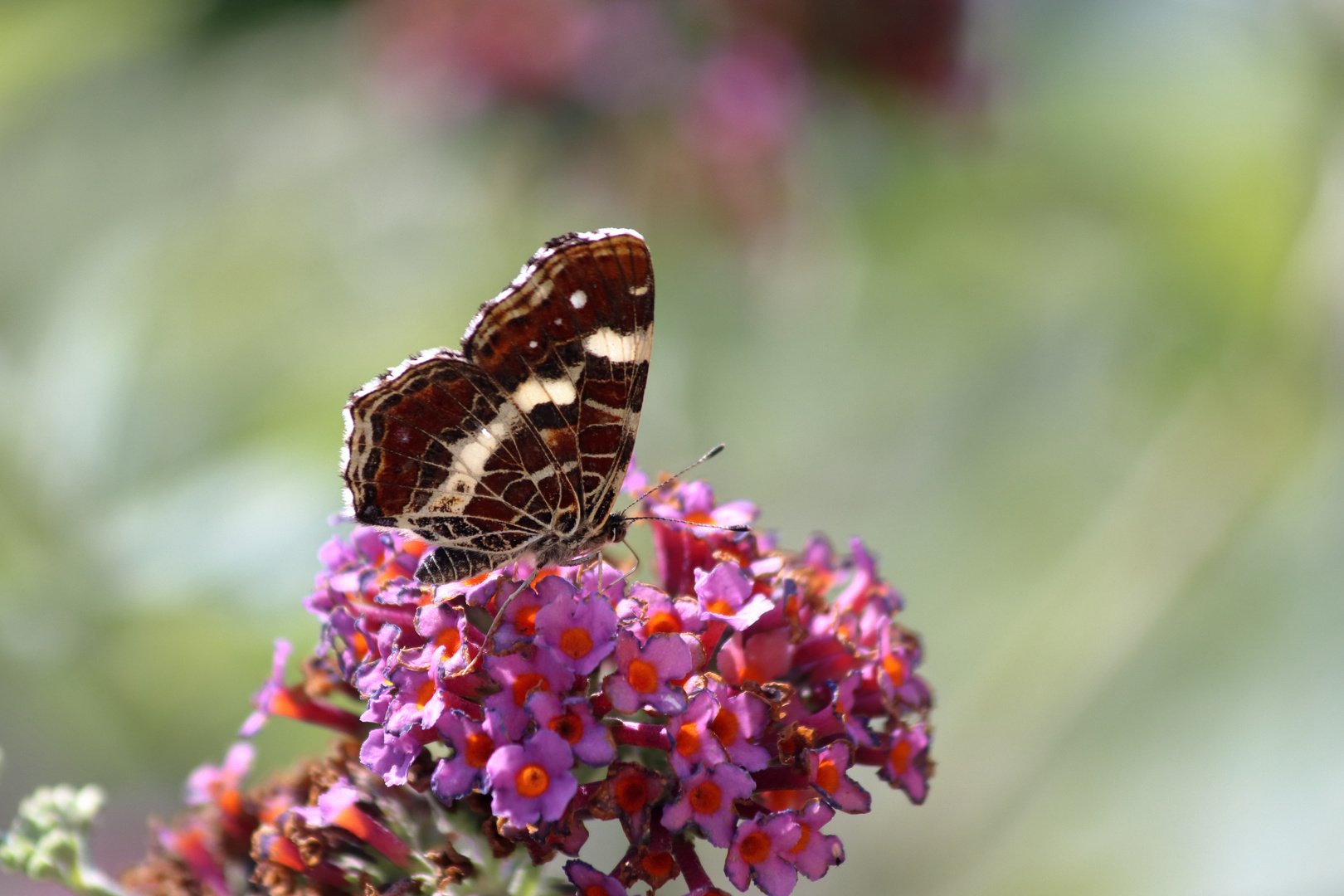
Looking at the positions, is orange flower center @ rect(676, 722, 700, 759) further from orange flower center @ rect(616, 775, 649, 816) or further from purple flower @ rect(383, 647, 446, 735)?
purple flower @ rect(383, 647, 446, 735)

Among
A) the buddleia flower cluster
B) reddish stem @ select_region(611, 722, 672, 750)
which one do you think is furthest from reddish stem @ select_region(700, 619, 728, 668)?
reddish stem @ select_region(611, 722, 672, 750)

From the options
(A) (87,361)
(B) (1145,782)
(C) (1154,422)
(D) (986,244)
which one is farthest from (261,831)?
(D) (986,244)

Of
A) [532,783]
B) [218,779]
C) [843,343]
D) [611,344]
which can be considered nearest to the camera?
[532,783]

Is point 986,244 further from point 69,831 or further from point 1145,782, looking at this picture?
point 69,831

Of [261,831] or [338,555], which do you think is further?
[338,555]

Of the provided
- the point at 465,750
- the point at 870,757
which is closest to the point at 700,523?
the point at 870,757

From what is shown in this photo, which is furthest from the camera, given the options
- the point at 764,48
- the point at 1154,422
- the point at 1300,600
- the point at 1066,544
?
the point at 1066,544

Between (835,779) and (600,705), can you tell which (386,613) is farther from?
(835,779)
